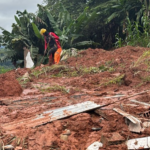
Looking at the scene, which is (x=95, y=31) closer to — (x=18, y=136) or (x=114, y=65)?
(x=114, y=65)

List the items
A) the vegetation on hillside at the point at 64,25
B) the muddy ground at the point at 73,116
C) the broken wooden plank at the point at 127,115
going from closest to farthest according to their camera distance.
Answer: the muddy ground at the point at 73,116 < the broken wooden plank at the point at 127,115 < the vegetation on hillside at the point at 64,25

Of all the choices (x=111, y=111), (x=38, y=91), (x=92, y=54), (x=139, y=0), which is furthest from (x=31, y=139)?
(x=139, y=0)

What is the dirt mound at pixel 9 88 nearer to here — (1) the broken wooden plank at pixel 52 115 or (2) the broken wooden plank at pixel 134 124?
(1) the broken wooden plank at pixel 52 115

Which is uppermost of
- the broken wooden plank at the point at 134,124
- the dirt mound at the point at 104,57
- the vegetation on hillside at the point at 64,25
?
the vegetation on hillside at the point at 64,25

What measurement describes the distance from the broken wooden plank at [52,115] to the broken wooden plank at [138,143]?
2.72 ft

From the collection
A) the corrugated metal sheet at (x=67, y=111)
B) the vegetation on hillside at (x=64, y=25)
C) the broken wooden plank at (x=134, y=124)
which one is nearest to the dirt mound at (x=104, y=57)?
the vegetation on hillside at (x=64, y=25)

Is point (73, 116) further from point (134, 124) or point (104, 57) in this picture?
point (104, 57)

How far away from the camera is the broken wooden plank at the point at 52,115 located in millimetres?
2600

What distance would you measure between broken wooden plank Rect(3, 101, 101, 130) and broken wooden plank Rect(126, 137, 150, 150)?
0.83m

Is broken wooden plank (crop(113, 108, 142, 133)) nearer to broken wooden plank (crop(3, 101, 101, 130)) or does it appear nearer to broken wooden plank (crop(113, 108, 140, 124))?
broken wooden plank (crop(113, 108, 140, 124))

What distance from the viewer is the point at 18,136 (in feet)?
7.59

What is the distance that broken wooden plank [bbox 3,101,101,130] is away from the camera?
2.60 m

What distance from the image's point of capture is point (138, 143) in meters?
2.04

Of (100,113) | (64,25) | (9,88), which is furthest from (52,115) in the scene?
(64,25)
